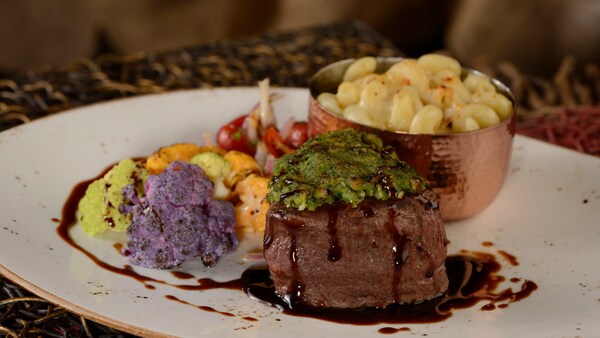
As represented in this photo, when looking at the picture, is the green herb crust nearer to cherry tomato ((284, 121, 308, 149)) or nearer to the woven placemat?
cherry tomato ((284, 121, 308, 149))

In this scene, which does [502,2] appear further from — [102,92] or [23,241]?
[23,241]

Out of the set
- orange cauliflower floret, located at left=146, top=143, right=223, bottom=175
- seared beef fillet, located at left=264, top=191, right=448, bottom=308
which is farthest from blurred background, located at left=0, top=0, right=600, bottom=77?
seared beef fillet, located at left=264, top=191, right=448, bottom=308

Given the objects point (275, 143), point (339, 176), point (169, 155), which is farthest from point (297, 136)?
point (339, 176)

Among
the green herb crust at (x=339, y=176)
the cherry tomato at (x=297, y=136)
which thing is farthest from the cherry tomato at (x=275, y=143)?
the green herb crust at (x=339, y=176)

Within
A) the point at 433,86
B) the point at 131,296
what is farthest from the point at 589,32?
the point at 131,296

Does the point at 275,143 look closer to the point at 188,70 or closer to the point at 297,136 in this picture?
the point at 297,136

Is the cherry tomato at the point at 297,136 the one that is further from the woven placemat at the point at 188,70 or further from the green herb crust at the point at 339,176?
the woven placemat at the point at 188,70
